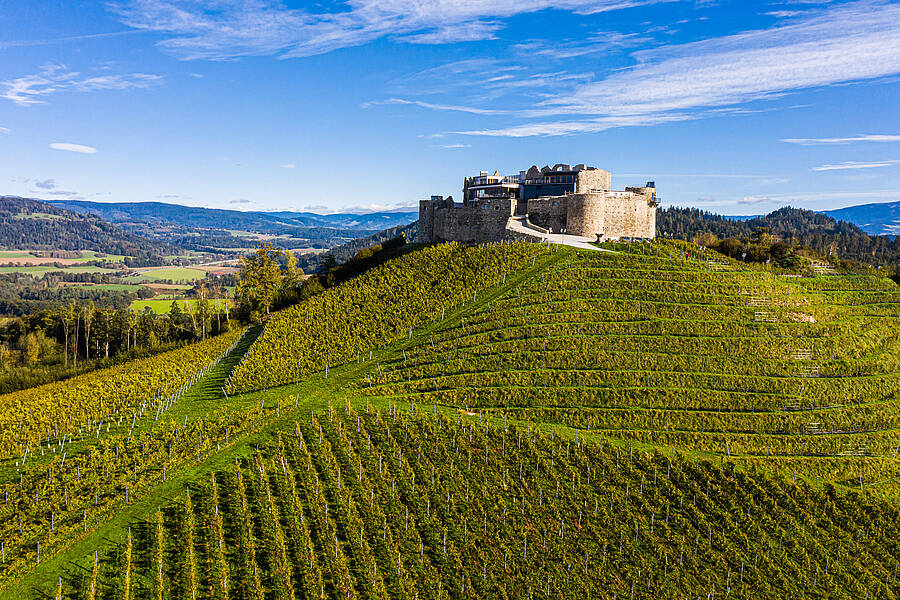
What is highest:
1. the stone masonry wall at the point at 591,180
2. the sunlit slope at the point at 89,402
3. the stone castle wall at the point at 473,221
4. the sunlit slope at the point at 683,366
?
the stone masonry wall at the point at 591,180

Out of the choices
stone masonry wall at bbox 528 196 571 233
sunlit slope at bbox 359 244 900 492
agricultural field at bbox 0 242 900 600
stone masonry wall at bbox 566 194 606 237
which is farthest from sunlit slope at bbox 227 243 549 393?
stone masonry wall at bbox 528 196 571 233

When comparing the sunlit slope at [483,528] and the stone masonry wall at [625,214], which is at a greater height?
the stone masonry wall at [625,214]

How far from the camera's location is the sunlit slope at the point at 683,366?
113 ft

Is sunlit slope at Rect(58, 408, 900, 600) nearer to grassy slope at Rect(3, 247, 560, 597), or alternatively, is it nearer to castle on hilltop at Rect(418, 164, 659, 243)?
grassy slope at Rect(3, 247, 560, 597)

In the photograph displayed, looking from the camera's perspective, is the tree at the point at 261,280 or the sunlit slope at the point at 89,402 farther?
the tree at the point at 261,280

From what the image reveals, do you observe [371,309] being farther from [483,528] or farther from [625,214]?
[625,214]

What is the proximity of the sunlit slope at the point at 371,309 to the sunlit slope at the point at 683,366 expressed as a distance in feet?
15.2

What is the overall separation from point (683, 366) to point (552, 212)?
3341 centimetres

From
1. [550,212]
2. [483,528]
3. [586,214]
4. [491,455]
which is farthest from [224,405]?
[586,214]

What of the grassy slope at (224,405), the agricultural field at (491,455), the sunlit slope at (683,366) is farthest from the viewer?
the sunlit slope at (683,366)

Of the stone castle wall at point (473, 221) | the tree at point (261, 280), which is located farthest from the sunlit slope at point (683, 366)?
the tree at point (261, 280)

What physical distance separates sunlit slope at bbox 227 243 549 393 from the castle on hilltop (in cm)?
842

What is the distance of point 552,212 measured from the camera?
6912cm

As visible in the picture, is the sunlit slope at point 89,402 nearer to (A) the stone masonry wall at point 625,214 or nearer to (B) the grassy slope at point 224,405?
(B) the grassy slope at point 224,405
